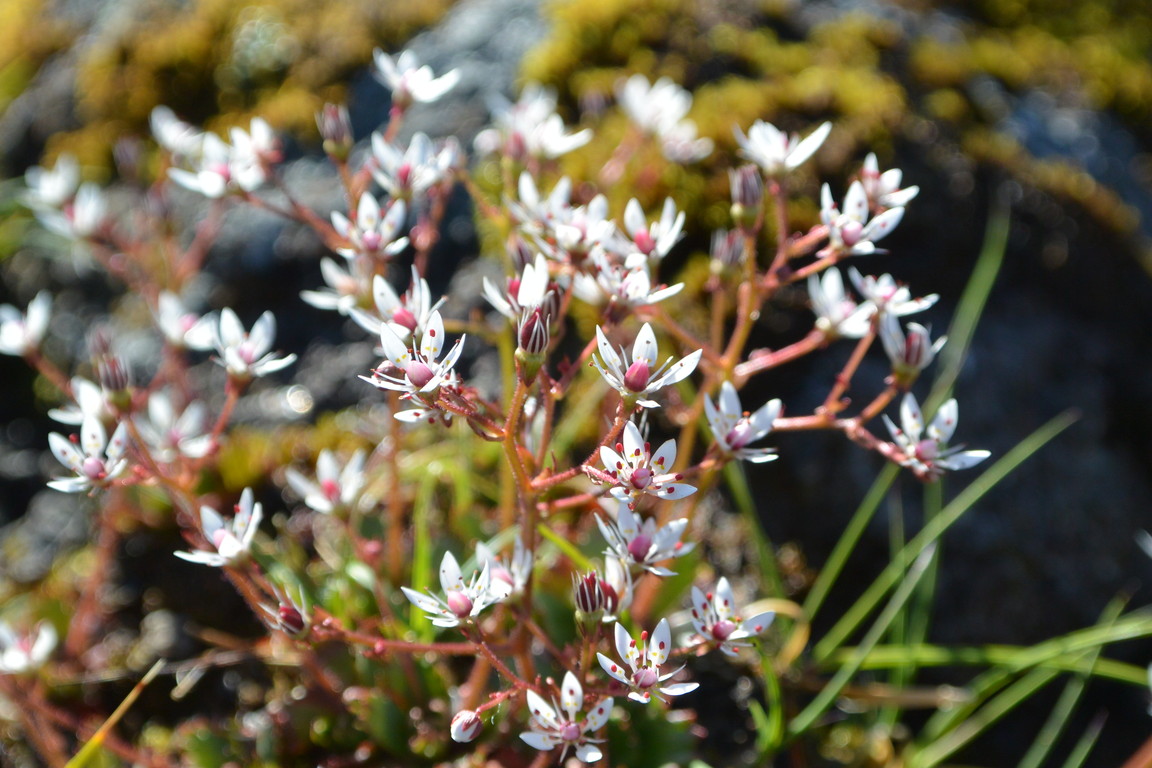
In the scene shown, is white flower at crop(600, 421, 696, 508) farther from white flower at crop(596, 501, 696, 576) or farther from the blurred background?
the blurred background

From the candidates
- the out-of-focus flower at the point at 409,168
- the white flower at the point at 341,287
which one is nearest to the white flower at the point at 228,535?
the white flower at the point at 341,287

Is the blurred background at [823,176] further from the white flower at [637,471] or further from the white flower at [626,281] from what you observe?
the white flower at [637,471]

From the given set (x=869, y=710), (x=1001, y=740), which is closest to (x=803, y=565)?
(x=869, y=710)

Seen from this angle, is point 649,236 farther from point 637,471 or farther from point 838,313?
point 637,471

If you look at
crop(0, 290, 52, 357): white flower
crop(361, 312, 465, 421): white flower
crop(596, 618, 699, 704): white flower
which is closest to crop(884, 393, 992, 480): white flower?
crop(596, 618, 699, 704): white flower

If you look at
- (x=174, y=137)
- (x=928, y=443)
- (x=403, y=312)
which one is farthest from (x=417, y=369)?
(x=174, y=137)

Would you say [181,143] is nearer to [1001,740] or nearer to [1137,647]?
[1001,740]
